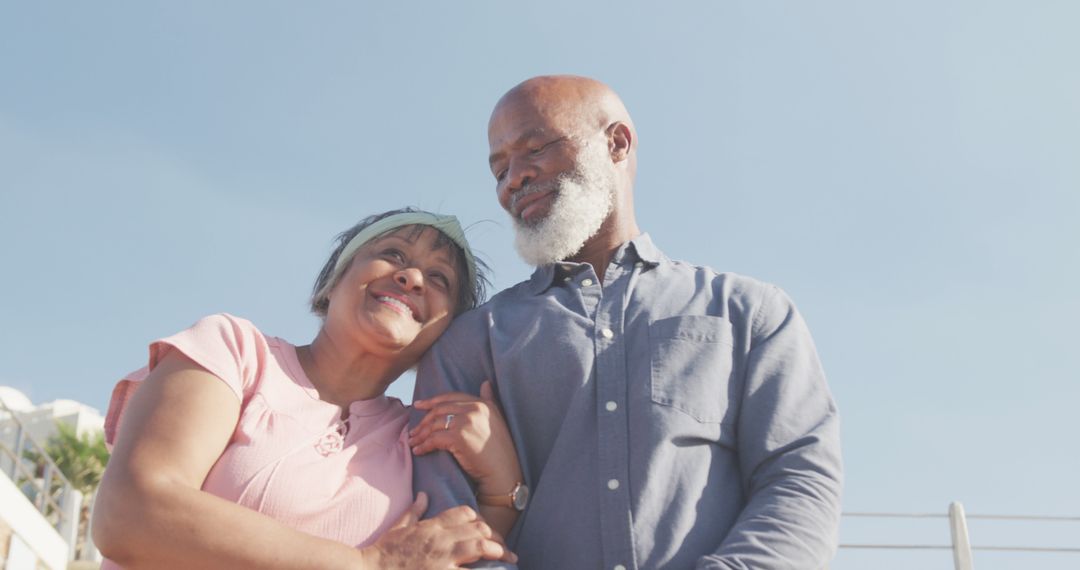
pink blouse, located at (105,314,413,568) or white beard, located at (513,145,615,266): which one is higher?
white beard, located at (513,145,615,266)

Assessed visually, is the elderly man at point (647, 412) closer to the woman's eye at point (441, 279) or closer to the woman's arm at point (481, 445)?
the woman's arm at point (481, 445)

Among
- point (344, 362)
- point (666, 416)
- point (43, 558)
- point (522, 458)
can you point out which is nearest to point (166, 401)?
point (344, 362)

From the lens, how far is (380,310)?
10.1 ft

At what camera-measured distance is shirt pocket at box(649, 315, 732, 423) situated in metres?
2.78

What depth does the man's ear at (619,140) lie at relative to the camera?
383 centimetres

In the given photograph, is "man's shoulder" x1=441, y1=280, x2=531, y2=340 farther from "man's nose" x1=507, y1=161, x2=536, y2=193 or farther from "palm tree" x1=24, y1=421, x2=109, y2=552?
"palm tree" x1=24, y1=421, x2=109, y2=552

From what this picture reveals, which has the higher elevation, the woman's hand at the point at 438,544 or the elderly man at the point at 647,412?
the elderly man at the point at 647,412

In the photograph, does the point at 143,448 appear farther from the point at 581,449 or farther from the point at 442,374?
the point at 581,449

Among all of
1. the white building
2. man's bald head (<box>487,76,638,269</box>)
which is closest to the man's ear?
man's bald head (<box>487,76,638,269</box>)

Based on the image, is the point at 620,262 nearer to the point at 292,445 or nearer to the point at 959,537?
the point at 292,445

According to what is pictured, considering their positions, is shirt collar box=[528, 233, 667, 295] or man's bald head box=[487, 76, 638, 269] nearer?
shirt collar box=[528, 233, 667, 295]

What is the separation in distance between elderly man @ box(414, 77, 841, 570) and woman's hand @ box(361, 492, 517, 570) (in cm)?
12

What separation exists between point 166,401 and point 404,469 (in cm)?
67

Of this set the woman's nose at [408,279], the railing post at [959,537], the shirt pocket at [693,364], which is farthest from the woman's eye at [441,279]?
the railing post at [959,537]
